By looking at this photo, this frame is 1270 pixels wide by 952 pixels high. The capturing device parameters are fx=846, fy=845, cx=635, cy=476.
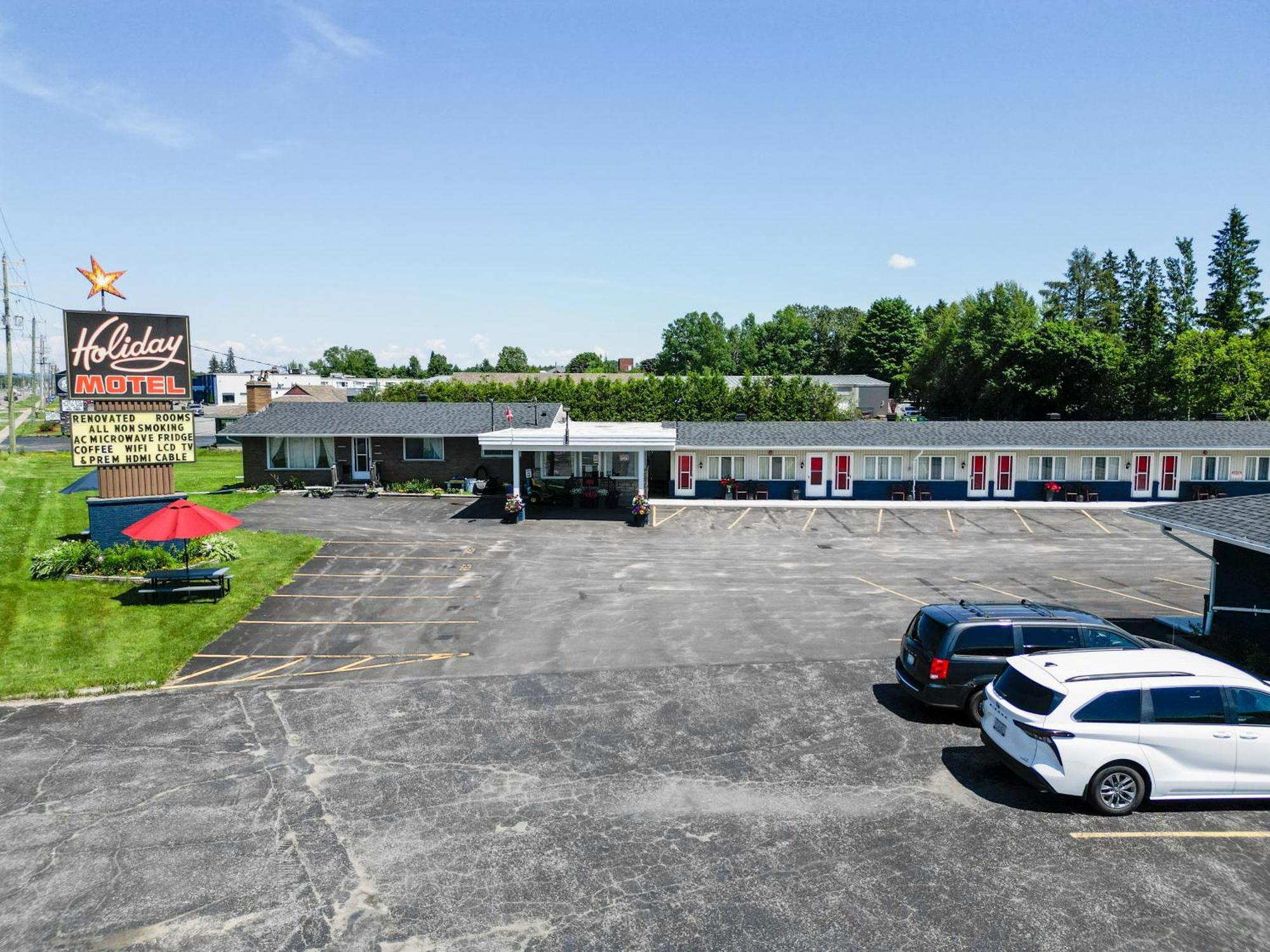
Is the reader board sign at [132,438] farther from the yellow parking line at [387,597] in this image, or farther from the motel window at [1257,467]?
the motel window at [1257,467]

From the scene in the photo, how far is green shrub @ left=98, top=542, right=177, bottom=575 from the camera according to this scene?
22688mm

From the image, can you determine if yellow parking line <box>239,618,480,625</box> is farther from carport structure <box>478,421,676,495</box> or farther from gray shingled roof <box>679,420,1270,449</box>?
gray shingled roof <box>679,420,1270,449</box>

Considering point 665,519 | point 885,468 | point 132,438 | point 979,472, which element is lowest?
point 665,519

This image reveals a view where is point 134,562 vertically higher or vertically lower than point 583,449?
lower

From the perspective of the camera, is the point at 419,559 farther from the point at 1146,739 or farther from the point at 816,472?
the point at 1146,739

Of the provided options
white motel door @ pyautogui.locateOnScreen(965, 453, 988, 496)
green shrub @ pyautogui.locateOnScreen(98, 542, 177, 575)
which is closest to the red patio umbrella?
green shrub @ pyautogui.locateOnScreen(98, 542, 177, 575)

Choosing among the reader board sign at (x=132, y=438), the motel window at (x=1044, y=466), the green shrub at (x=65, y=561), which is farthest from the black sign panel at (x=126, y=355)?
the motel window at (x=1044, y=466)

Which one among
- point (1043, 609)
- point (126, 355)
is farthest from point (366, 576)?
point (1043, 609)

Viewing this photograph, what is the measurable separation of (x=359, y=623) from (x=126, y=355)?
446 inches

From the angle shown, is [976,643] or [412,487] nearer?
[976,643]

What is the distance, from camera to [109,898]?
8734 mm

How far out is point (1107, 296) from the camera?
93.3 m

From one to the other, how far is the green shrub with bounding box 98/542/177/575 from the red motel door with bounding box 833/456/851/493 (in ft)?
93.5

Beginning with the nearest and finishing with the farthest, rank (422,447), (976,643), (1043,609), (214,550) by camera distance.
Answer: (976,643) → (1043,609) → (214,550) → (422,447)
